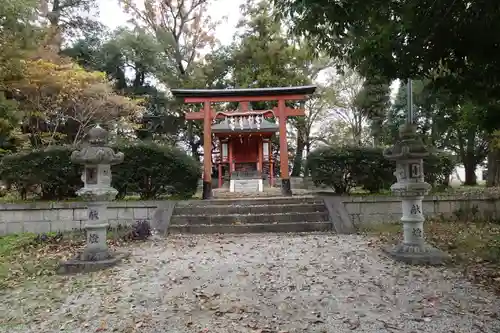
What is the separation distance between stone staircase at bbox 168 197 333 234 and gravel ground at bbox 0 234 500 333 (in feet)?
6.58

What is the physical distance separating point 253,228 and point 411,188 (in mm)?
3452

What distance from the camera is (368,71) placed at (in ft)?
14.8

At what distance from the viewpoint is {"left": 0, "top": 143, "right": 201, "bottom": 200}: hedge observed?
26.1ft

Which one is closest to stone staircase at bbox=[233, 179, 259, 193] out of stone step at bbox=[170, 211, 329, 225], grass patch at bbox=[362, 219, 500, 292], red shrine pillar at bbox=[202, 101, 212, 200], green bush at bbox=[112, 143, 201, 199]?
red shrine pillar at bbox=[202, 101, 212, 200]

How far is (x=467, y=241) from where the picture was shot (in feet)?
19.1

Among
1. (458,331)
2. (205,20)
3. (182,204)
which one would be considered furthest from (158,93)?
(458,331)

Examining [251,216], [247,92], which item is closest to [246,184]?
[247,92]

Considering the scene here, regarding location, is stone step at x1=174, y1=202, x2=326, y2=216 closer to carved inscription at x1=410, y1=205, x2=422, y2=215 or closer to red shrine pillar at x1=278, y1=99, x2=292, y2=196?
red shrine pillar at x1=278, y1=99, x2=292, y2=196

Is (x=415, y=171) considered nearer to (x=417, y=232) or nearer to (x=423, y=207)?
(x=417, y=232)

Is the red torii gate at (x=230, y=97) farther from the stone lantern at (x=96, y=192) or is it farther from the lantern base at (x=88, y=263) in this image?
the lantern base at (x=88, y=263)

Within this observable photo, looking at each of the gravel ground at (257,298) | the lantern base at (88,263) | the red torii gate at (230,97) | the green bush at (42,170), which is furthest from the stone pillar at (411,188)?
the green bush at (42,170)

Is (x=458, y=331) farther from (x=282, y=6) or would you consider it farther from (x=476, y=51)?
(x=282, y=6)

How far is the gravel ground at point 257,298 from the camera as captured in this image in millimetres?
3168

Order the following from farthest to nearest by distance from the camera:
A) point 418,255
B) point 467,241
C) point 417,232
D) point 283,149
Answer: point 283,149 → point 467,241 → point 417,232 → point 418,255
